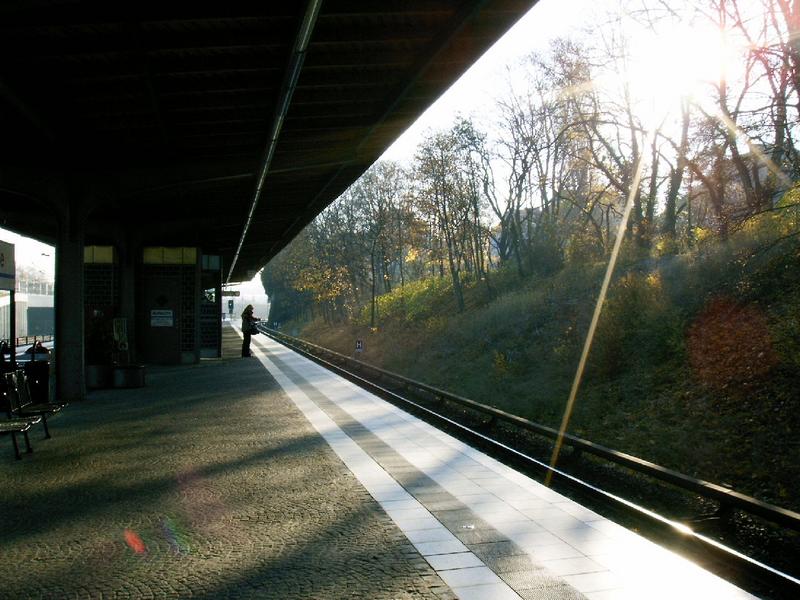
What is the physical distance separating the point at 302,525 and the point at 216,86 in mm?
6875

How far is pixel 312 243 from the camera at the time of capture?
4928 cm

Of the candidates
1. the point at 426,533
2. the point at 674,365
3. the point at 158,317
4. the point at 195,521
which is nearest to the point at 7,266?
the point at 195,521

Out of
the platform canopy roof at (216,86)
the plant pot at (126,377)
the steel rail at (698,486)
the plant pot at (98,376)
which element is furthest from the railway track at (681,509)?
the plant pot at (98,376)

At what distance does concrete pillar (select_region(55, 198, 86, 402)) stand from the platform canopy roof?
402 millimetres

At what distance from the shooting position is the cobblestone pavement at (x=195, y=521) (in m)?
4.69

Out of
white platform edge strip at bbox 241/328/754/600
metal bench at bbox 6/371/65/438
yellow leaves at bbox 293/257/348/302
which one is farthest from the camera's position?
yellow leaves at bbox 293/257/348/302

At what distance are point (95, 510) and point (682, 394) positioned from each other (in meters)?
9.03

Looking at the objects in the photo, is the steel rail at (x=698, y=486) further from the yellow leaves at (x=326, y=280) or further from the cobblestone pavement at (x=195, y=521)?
the yellow leaves at (x=326, y=280)

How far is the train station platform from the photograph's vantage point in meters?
4.66

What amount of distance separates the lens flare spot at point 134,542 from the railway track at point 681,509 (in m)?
4.39

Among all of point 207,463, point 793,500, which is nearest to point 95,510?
point 207,463

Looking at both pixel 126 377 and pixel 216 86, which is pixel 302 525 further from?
pixel 126 377

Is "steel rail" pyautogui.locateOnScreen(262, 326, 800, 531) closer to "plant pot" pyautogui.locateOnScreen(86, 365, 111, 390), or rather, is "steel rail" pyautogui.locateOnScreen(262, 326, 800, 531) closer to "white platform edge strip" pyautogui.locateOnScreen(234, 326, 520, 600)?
"white platform edge strip" pyautogui.locateOnScreen(234, 326, 520, 600)

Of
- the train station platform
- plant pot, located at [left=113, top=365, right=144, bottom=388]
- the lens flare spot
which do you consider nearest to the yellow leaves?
plant pot, located at [left=113, top=365, right=144, bottom=388]
